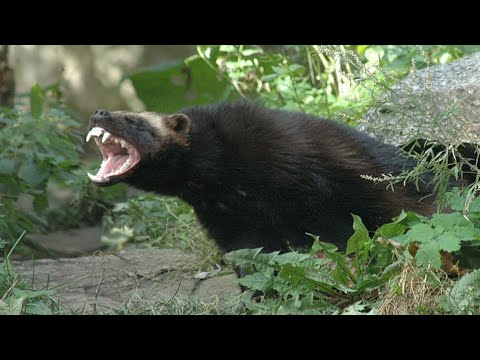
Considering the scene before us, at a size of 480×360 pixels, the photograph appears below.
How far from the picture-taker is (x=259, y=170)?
16.5ft

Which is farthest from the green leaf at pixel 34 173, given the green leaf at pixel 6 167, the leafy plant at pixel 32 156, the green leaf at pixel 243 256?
the green leaf at pixel 243 256

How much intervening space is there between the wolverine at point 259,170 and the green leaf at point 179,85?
312cm

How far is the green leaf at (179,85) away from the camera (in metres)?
8.58

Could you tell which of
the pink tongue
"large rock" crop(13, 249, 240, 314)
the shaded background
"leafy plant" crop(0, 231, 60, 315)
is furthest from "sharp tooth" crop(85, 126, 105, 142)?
the shaded background

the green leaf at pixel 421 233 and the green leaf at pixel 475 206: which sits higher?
the green leaf at pixel 475 206

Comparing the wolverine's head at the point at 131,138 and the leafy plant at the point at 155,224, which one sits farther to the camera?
the leafy plant at the point at 155,224

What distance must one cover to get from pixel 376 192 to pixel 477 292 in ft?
A: 4.72

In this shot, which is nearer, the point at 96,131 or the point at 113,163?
the point at 96,131

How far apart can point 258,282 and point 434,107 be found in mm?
1263

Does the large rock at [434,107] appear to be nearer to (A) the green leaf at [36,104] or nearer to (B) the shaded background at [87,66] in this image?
(A) the green leaf at [36,104]

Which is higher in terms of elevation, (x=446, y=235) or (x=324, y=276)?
(x=446, y=235)

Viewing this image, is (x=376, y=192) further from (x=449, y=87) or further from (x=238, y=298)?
(x=238, y=298)

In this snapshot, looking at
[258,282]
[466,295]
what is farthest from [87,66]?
[466,295]

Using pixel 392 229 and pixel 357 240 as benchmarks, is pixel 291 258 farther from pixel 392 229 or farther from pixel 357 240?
pixel 392 229
